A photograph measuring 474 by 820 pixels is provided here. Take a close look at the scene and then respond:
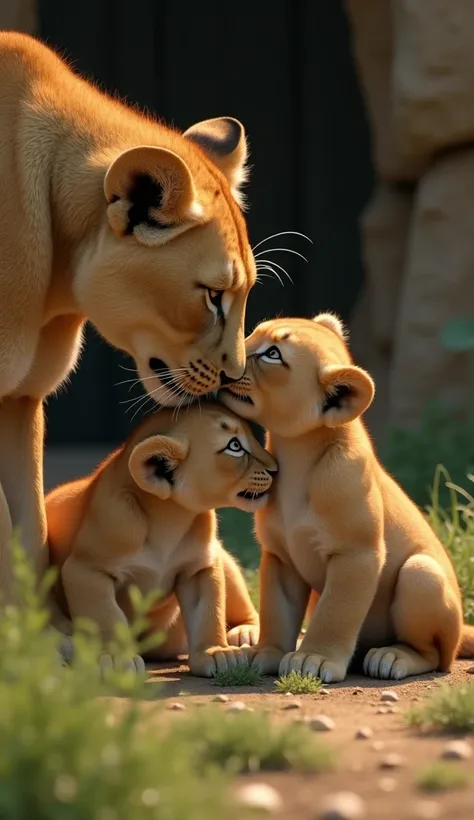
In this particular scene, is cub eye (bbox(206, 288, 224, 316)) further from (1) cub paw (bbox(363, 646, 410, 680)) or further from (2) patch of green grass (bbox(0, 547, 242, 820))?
(2) patch of green grass (bbox(0, 547, 242, 820))

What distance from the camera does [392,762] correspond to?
3.16 meters

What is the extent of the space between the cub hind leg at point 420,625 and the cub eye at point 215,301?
3.36ft

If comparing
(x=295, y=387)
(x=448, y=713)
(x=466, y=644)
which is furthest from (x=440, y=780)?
(x=466, y=644)

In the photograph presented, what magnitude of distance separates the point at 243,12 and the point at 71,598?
7612mm

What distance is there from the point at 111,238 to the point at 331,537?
3.61ft

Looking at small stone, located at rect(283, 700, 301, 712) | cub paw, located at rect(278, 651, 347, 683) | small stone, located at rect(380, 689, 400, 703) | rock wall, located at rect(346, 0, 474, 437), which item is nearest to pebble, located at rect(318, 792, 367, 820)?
small stone, located at rect(283, 700, 301, 712)

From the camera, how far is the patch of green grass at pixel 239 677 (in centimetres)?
436

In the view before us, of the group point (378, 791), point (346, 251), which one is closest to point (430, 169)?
point (346, 251)

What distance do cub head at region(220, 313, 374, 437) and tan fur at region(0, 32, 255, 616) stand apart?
0.55 ft

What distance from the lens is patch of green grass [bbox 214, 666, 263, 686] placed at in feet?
14.3

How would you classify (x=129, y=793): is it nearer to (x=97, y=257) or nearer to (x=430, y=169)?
(x=97, y=257)

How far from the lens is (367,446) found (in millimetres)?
4629

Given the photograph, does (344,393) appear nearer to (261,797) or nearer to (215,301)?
(215,301)

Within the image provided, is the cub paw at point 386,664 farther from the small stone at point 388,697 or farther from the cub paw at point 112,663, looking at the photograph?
the cub paw at point 112,663
